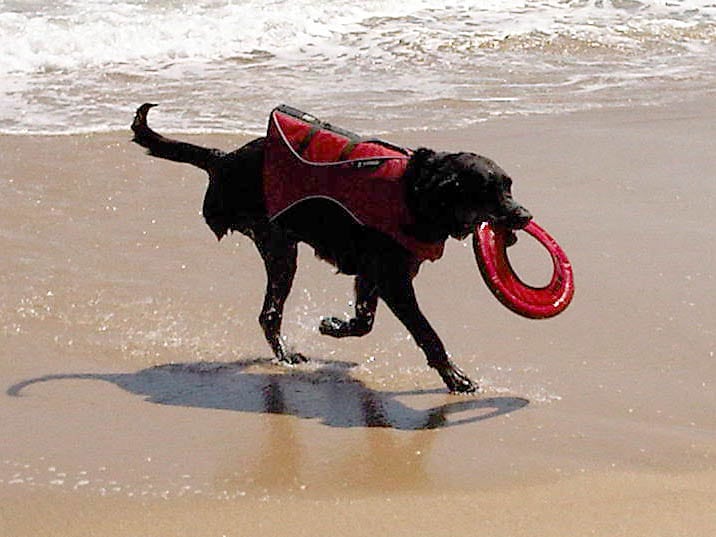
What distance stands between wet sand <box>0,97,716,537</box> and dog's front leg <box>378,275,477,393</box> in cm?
9

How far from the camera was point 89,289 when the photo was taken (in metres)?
5.60

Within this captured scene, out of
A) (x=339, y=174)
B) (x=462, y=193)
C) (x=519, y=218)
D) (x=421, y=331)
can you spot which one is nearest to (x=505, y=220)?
(x=519, y=218)

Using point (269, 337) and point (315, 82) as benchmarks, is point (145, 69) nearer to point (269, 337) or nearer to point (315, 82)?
point (315, 82)

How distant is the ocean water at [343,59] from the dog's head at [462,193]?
451 centimetres

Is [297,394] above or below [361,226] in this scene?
below

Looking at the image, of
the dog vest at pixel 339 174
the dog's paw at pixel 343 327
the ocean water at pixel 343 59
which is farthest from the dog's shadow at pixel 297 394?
the ocean water at pixel 343 59

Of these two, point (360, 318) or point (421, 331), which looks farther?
point (360, 318)

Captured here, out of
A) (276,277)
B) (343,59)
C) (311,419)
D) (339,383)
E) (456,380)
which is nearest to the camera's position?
(311,419)

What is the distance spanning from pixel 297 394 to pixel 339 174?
0.83m

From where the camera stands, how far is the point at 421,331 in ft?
15.2

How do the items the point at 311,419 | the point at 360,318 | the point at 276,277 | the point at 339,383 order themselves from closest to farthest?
the point at 311,419, the point at 339,383, the point at 360,318, the point at 276,277

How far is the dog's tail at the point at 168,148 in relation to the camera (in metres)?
5.10

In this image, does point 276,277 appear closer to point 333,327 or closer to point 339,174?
point 333,327

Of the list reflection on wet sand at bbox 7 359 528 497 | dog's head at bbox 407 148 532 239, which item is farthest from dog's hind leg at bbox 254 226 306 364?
dog's head at bbox 407 148 532 239
